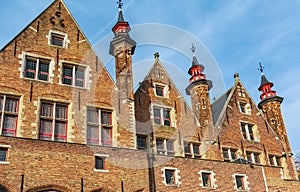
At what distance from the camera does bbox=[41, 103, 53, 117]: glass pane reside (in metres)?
17.2

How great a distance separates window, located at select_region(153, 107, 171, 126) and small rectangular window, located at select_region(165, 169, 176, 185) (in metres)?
4.49

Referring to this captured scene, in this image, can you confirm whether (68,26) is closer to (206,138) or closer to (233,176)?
(206,138)

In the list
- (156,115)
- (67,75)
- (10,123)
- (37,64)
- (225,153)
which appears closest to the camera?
(10,123)

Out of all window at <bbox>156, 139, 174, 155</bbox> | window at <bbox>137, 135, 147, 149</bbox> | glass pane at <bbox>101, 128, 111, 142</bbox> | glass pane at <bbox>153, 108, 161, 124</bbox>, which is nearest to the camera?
glass pane at <bbox>101, 128, 111, 142</bbox>

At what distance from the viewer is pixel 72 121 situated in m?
17.4

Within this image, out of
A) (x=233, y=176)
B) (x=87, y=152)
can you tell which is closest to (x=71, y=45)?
(x=87, y=152)

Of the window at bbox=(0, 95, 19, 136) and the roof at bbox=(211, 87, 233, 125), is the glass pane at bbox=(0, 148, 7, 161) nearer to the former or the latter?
the window at bbox=(0, 95, 19, 136)

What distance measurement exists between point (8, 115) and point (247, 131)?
17.1 meters

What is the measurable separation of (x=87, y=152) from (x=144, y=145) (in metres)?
5.86

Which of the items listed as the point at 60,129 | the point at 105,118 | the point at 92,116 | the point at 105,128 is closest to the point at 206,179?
the point at 105,128

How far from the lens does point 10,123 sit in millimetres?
16375

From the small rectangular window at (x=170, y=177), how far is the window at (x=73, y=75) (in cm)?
654

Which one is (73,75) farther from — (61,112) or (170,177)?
(170,177)

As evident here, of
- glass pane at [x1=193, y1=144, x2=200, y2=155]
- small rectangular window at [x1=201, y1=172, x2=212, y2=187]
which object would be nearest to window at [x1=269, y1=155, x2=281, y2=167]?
glass pane at [x1=193, y1=144, x2=200, y2=155]
